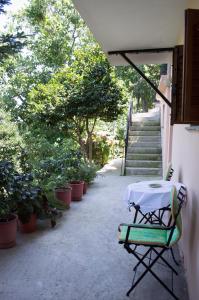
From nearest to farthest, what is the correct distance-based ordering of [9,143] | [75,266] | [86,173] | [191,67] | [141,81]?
[191,67]
[75,266]
[86,173]
[9,143]
[141,81]

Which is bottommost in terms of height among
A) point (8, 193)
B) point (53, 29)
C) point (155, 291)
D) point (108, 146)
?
point (155, 291)

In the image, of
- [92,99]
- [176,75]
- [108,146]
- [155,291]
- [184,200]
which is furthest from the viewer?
[108,146]

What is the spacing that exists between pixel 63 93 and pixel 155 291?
6.53 metres

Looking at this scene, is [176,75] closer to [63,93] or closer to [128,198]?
[128,198]

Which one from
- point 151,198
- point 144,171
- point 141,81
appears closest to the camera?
point 151,198

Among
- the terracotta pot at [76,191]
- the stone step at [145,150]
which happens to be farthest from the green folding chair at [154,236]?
the stone step at [145,150]

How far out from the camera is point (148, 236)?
8.81ft

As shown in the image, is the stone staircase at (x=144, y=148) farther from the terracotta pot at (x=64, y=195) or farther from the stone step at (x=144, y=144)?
the terracotta pot at (x=64, y=195)

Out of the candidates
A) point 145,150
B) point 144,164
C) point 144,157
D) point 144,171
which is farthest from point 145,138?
point 144,171

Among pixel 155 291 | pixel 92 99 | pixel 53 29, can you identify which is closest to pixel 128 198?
pixel 155 291

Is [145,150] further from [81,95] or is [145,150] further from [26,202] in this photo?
[26,202]

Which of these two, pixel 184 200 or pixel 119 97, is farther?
pixel 119 97

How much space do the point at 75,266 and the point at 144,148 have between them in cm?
681

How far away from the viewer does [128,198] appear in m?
3.14
